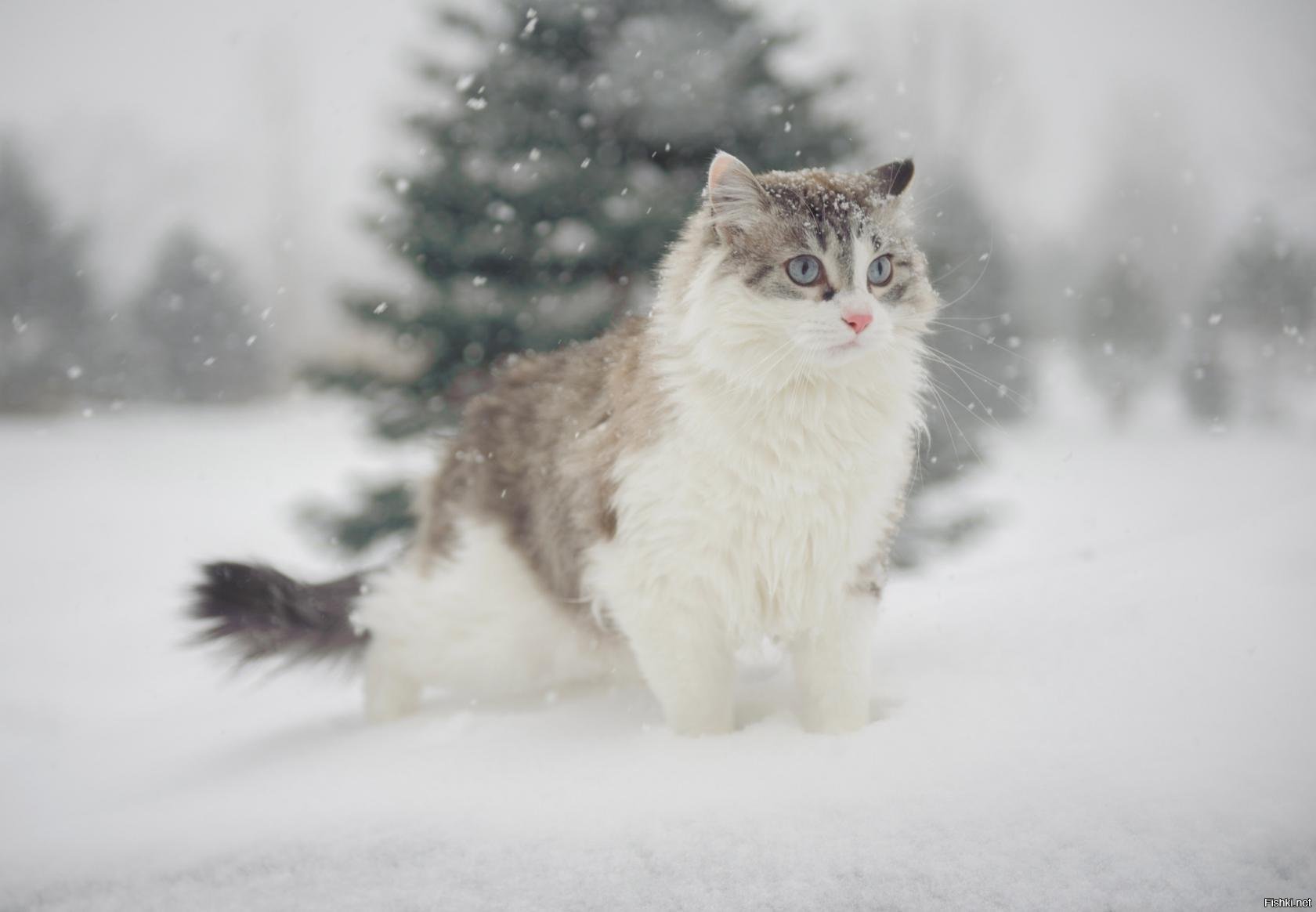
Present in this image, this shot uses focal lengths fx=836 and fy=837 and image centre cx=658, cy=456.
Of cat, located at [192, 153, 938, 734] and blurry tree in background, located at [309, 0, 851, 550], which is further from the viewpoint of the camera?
blurry tree in background, located at [309, 0, 851, 550]

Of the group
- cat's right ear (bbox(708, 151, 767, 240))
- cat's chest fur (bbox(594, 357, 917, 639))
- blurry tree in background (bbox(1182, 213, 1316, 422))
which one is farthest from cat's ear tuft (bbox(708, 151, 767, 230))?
blurry tree in background (bbox(1182, 213, 1316, 422))

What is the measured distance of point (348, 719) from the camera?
9.67ft

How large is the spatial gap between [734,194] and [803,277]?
30 cm

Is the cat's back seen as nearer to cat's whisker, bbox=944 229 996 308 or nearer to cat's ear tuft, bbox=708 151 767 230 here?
cat's ear tuft, bbox=708 151 767 230

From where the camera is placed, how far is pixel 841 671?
214cm

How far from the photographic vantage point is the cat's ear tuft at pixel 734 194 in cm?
206

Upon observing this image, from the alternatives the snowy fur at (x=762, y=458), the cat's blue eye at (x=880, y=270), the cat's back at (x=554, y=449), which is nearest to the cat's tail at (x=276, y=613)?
the cat's back at (x=554, y=449)

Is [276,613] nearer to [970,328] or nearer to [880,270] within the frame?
[880,270]

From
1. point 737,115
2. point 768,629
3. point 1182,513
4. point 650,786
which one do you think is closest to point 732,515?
point 768,629

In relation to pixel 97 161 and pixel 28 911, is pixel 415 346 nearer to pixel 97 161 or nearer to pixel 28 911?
pixel 28 911

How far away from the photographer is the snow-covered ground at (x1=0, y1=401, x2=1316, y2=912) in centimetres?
157

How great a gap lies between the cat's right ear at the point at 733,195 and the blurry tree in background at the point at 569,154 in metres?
1.76

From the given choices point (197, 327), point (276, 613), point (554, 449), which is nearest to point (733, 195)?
point (554, 449)

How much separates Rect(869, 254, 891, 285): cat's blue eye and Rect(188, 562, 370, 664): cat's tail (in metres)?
1.93
